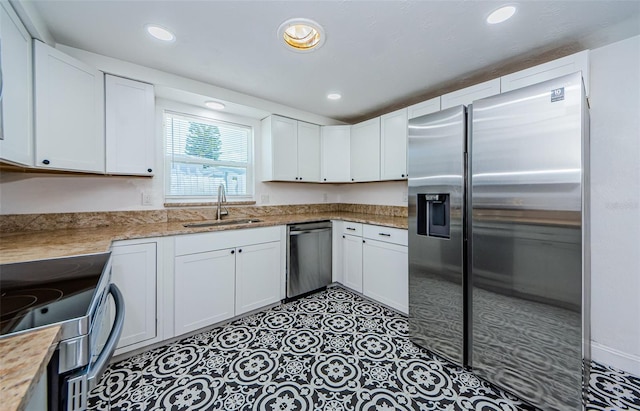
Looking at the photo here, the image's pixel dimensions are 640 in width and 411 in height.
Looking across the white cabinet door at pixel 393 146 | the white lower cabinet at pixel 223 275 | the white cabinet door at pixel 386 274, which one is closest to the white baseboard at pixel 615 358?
the white cabinet door at pixel 386 274

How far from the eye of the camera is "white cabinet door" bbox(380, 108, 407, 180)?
2754 mm

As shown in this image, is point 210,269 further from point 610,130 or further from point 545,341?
point 610,130

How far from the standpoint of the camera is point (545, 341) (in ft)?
4.55

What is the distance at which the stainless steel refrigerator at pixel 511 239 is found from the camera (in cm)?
132

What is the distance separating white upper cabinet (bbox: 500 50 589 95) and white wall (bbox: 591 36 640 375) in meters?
0.21

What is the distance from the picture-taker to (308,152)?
3.31 metres

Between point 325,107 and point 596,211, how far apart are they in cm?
271

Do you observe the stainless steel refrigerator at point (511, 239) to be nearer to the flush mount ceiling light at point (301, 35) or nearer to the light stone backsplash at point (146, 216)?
the flush mount ceiling light at point (301, 35)

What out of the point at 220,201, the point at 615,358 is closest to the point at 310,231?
the point at 220,201

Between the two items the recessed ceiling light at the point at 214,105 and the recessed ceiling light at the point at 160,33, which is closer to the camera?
the recessed ceiling light at the point at 160,33

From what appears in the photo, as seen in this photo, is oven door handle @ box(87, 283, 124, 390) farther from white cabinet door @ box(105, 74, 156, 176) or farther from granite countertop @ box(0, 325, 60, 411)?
white cabinet door @ box(105, 74, 156, 176)

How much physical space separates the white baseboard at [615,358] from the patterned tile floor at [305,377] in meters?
0.06

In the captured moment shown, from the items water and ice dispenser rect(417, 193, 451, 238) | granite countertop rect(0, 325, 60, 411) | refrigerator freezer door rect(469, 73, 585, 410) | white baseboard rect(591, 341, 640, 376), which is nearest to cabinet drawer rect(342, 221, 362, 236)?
water and ice dispenser rect(417, 193, 451, 238)

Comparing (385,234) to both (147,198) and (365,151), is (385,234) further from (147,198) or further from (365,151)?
(147,198)
